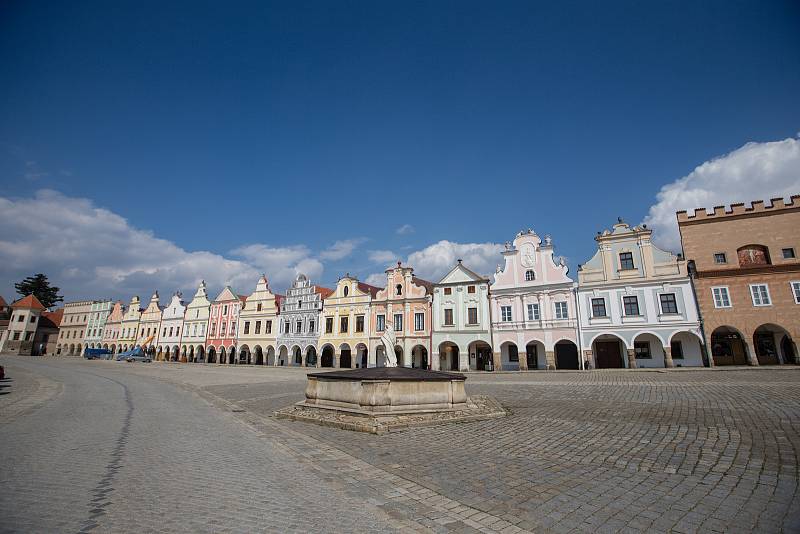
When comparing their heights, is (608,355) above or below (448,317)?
below

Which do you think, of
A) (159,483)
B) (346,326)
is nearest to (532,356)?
(346,326)

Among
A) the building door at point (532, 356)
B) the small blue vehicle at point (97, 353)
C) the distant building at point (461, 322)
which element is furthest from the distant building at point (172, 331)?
the building door at point (532, 356)

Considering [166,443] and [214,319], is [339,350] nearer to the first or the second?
[214,319]

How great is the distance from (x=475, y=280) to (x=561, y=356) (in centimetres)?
920

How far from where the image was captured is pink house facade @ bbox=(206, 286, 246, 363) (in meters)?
50.7

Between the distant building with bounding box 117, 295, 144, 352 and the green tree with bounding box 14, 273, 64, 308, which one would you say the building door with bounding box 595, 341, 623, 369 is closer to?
the distant building with bounding box 117, 295, 144, 352

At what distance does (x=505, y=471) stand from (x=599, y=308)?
2761cm

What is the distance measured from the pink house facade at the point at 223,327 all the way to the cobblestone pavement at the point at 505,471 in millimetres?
43842

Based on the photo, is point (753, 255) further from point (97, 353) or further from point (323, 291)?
point (97, 353)

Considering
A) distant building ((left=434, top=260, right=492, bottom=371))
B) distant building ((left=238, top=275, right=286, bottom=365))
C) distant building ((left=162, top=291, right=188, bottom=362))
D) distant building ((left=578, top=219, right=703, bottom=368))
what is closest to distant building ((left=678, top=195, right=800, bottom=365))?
distant building ((left=578, top=219, right=703, bottom=368))

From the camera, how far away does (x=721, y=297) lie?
26.2 metres

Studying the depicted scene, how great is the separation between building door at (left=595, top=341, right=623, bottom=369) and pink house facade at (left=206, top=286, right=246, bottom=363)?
40996mm

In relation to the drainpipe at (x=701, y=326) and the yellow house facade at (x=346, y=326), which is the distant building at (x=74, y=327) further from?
the drainpipe at (x=701, y=326)

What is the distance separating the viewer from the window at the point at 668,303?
90.4ft
